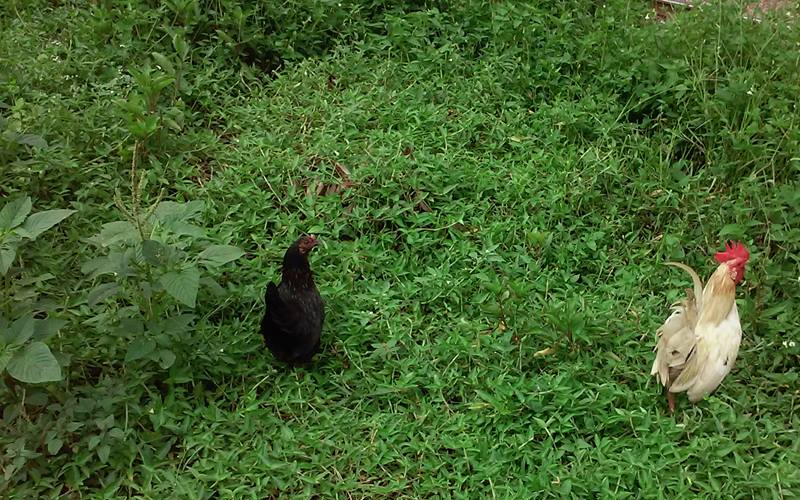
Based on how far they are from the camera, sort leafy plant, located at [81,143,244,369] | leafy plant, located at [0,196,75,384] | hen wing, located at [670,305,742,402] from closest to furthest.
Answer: leafy plant, located at [0,196,75,384] < leafy plant, located at [81,143,244,369] < hen wing, located at [670,305,742,402]

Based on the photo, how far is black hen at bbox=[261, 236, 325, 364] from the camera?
314 centimetres

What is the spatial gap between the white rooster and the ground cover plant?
0.12 m

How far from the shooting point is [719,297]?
3096 mm

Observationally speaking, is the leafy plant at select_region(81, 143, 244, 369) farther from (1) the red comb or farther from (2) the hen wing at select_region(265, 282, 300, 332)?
(1) the red comb

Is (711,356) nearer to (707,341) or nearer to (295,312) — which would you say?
(707,341)

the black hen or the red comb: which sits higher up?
the red comb

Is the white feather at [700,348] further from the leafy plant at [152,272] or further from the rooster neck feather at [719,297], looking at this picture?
the leafy plant at [152,272]

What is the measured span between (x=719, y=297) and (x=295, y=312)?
5.71 ft

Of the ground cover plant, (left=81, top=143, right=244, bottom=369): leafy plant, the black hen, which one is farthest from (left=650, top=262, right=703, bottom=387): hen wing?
(left=81, top=143, right=244, bottom=369): leafy plant

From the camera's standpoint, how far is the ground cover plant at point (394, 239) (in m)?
2.98

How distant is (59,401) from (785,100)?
398 centimetres

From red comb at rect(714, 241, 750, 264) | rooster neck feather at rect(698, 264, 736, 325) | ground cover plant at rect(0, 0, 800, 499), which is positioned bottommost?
ground cover plant at rect(0, 0, 800, 499)

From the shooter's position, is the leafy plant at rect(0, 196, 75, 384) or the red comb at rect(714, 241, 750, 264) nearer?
the leafy plant at rect(0, 196, 75, 384)

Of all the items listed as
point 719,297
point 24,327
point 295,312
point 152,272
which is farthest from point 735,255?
point 24,327
